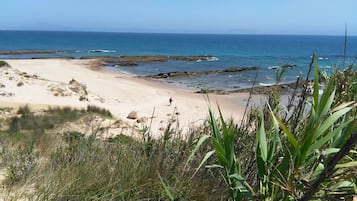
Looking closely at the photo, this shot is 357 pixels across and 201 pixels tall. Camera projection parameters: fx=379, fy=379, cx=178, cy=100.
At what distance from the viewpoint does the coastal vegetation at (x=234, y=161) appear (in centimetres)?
153

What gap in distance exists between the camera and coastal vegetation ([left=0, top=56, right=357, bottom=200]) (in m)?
1.53

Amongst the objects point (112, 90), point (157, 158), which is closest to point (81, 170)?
point (157, 158)

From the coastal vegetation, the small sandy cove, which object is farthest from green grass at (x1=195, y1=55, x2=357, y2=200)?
the small sandy cove

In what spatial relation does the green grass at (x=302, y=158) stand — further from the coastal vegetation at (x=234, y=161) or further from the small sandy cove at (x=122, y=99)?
the small sandy cove at (x=122, y=99)

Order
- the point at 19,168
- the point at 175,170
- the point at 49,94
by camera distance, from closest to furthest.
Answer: the point at 175,170
the point at 19,168
the point at 49,94

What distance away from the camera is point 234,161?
1801 millimetres

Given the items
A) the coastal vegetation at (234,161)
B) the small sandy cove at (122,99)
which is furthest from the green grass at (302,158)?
the small sandy cove at (122,99)

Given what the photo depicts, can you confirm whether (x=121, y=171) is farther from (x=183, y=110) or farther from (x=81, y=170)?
(x=183, y=110)

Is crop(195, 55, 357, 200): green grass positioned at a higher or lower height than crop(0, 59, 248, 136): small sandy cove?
higher

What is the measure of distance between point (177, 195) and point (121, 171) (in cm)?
55

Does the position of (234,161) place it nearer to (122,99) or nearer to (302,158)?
(302,158)

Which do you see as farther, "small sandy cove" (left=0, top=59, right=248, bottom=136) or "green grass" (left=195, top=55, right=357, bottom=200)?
"small sandy cove" (left=0, top=59, right=248, bottom=136)

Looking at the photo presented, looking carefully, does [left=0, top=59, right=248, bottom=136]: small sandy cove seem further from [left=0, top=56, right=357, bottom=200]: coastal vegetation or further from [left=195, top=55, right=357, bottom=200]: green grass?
[left=195, top=55, right=357, bottom=200]: green grass

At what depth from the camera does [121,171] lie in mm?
2721
